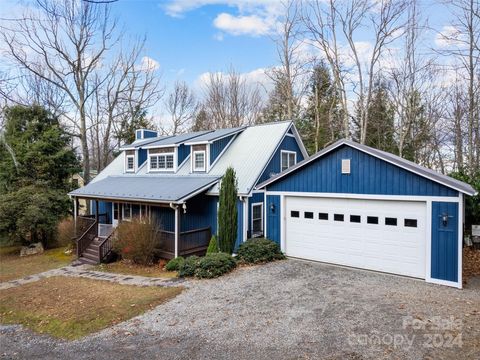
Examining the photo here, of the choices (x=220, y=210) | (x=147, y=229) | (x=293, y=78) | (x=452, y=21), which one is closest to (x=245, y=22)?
(x=293, y=78)

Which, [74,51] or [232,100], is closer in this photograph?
[74,51]

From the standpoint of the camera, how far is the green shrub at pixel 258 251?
11398 millimetres

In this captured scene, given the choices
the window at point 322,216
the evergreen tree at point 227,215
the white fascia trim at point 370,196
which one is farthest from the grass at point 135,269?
the window at point 322,216

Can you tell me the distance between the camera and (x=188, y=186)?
44.4 feet

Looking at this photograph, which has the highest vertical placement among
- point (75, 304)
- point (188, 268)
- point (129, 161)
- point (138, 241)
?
point (129, 161)

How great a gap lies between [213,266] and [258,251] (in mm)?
2021

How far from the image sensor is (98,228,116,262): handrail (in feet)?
44.2

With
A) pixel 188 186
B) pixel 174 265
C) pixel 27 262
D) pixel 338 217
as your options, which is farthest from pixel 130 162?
pixel 338 217

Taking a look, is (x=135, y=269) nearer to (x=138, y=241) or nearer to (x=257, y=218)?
(x=138, y=241)

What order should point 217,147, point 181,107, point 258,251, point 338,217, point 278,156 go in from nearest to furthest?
point 338,217, point 258,251, point 278,156, point 217,147, point 181,107

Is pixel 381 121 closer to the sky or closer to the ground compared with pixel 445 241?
closer to the sky

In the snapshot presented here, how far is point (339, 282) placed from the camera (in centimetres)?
885

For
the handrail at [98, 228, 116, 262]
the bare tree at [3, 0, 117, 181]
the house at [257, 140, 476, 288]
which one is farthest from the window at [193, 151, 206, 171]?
the bare tree at [3, 0, 117, 181]

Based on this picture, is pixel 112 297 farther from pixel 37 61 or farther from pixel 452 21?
pixel 37 61
